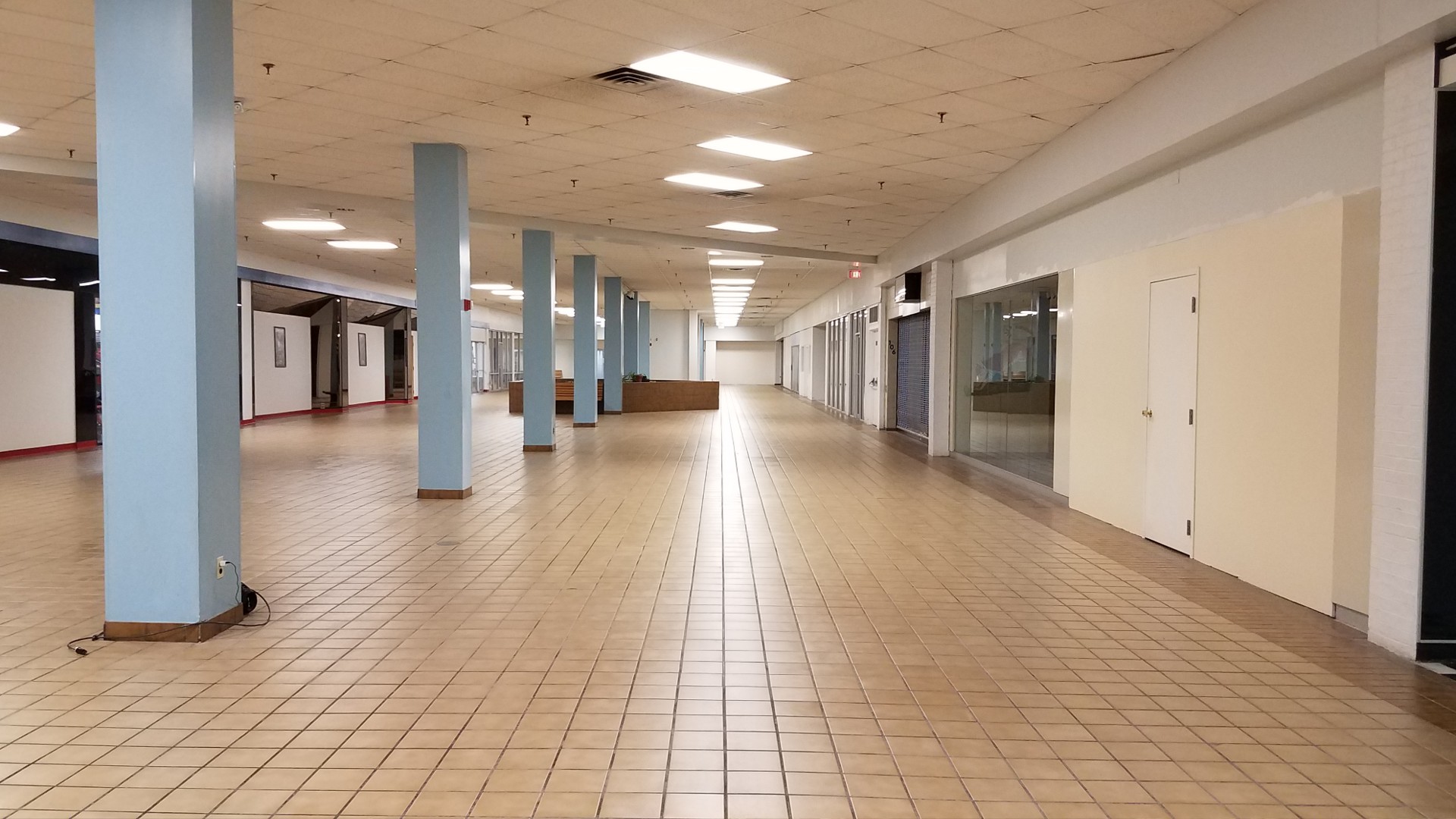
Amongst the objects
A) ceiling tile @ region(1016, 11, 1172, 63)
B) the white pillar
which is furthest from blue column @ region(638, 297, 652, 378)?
ceiling tile @ region(1016, 11, 1172, 63)

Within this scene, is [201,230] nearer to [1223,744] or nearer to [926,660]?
[926,660]

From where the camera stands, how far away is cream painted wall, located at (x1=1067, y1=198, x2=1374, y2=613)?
505 centimetres

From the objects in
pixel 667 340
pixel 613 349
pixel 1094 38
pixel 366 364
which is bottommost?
pixel 366 364

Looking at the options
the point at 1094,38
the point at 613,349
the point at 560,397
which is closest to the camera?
the point at 1094,38

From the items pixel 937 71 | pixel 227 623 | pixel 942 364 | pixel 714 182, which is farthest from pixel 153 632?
pixel 942 364

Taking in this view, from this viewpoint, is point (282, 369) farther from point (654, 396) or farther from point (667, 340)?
point (667, 340)

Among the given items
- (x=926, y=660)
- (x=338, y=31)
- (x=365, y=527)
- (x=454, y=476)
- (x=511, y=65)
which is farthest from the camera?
(x=454, y=476)

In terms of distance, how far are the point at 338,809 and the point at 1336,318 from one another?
18.1 ft

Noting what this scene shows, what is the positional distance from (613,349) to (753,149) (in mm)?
15005

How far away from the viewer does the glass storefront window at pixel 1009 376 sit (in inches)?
396

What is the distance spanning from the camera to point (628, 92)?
7.15 metres

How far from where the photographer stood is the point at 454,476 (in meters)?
9.40

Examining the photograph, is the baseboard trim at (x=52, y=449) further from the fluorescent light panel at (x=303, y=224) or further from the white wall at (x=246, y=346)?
the white wall at (x=246, y=346)

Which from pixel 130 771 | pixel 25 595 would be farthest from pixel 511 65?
pixel 130 771
